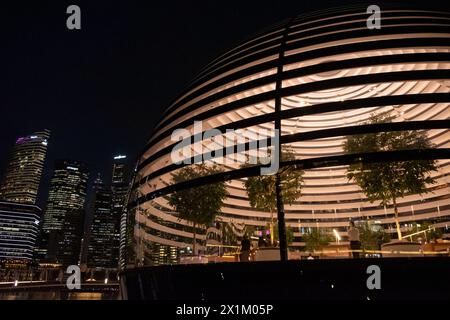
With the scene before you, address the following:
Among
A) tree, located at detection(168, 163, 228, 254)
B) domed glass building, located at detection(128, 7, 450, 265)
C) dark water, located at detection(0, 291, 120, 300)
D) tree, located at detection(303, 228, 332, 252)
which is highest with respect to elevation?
domed glass building, located at detection(128, 7, 450, 265)

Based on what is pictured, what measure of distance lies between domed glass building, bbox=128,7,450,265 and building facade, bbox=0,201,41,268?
169021 millimetres

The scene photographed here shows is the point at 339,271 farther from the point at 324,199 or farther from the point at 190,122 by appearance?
the point at 324,199

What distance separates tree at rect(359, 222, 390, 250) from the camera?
64.3 ft

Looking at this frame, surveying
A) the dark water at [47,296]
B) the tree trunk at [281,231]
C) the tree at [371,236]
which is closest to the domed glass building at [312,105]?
the tree trunk at [281,231]

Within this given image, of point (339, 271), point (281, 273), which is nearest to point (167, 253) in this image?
point (281, 273)

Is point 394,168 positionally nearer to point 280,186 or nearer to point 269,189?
point 269,189

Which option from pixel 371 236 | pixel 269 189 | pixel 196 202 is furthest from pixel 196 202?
pixel 371 236

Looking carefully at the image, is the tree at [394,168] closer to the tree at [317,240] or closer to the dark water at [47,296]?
the tree at [317,240]

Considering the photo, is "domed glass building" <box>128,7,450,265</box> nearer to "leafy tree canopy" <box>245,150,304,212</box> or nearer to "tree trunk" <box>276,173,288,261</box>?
"tree trunk" <box>276,173,288,261</box>

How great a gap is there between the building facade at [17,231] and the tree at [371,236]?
6770 inches

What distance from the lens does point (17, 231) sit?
161m

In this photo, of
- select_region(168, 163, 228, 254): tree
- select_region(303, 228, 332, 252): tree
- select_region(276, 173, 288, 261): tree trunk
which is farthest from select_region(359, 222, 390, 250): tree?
select_region(276, 173, 288, 261): tree trunk

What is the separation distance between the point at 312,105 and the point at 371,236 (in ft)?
42.4

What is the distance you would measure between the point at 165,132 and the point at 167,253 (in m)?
7.20
